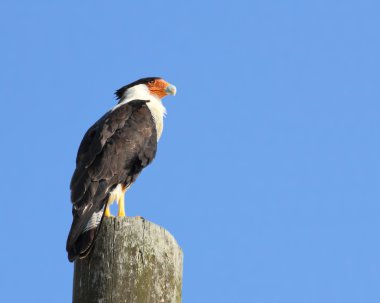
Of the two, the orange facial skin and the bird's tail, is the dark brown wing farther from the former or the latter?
the orange facial skin

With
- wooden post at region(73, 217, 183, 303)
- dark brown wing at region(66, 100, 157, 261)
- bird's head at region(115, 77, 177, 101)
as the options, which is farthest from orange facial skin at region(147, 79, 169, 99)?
wooden post at region(73, 217, 183, 303)

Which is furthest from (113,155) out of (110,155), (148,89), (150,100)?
(148,89)

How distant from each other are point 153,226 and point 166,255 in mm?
174

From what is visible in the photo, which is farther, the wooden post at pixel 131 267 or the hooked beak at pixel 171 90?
the hooked beak at pixel 171 90

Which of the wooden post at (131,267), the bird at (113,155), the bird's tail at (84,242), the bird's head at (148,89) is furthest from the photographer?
the bird's head at (148,89)

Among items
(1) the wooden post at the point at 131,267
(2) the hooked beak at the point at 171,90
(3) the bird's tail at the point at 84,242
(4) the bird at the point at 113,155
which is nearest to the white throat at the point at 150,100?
(4) the bird at the point at 113,155

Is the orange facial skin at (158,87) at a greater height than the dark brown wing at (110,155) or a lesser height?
greater

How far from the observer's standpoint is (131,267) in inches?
123

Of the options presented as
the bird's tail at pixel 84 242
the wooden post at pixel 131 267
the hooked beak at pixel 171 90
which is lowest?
the wooden post at pixel 131 267

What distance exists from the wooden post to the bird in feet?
2.86

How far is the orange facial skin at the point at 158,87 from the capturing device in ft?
25.8

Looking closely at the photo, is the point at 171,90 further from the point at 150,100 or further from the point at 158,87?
the point at 150,100

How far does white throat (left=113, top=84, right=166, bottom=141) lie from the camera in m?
7.07

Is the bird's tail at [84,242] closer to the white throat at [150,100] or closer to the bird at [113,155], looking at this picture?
the bird at [113,155]
